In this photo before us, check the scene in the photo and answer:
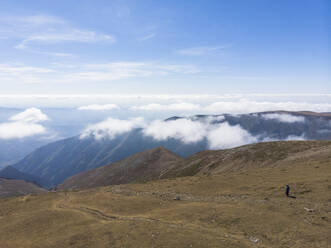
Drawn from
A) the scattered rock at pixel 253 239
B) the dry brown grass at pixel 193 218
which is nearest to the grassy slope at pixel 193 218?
the dry brown grass at pixel 193 218

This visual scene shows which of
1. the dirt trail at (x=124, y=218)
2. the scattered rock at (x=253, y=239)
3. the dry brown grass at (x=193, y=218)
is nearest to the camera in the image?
the scattered rock at (x=253, y=239)

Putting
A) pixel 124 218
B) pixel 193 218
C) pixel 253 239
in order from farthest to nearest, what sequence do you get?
pixel 124 218, pixel 193 218, pixel 253 239

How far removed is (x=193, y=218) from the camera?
3409cm

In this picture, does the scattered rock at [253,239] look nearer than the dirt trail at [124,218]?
Yes

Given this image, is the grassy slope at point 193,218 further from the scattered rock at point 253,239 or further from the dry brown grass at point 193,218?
the scattered rock at point 253,239

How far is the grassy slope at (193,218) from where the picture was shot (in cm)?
2688

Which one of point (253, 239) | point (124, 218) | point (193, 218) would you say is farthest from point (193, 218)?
point (124, 218)

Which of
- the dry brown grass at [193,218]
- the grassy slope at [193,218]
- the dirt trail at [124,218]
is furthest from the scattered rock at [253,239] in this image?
the dirt trail at [124,218]

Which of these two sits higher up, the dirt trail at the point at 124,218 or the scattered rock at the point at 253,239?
the scattered rock at the point at 253,239

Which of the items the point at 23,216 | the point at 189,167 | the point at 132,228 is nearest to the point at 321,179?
the point at 132,228

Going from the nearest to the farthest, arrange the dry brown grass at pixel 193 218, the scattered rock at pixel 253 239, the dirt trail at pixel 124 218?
the scattered rock at pixel 253 239 < the dry brown grass at pixel 193 218 < the dirt trail at pixel 124 218

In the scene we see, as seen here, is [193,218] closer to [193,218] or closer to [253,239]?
[193,218]

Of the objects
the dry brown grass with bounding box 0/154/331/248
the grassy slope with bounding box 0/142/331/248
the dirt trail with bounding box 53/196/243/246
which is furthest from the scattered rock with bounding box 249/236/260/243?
the dirt trail with bounding box 53/196/243/246

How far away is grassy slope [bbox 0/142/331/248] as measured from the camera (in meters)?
26.9
